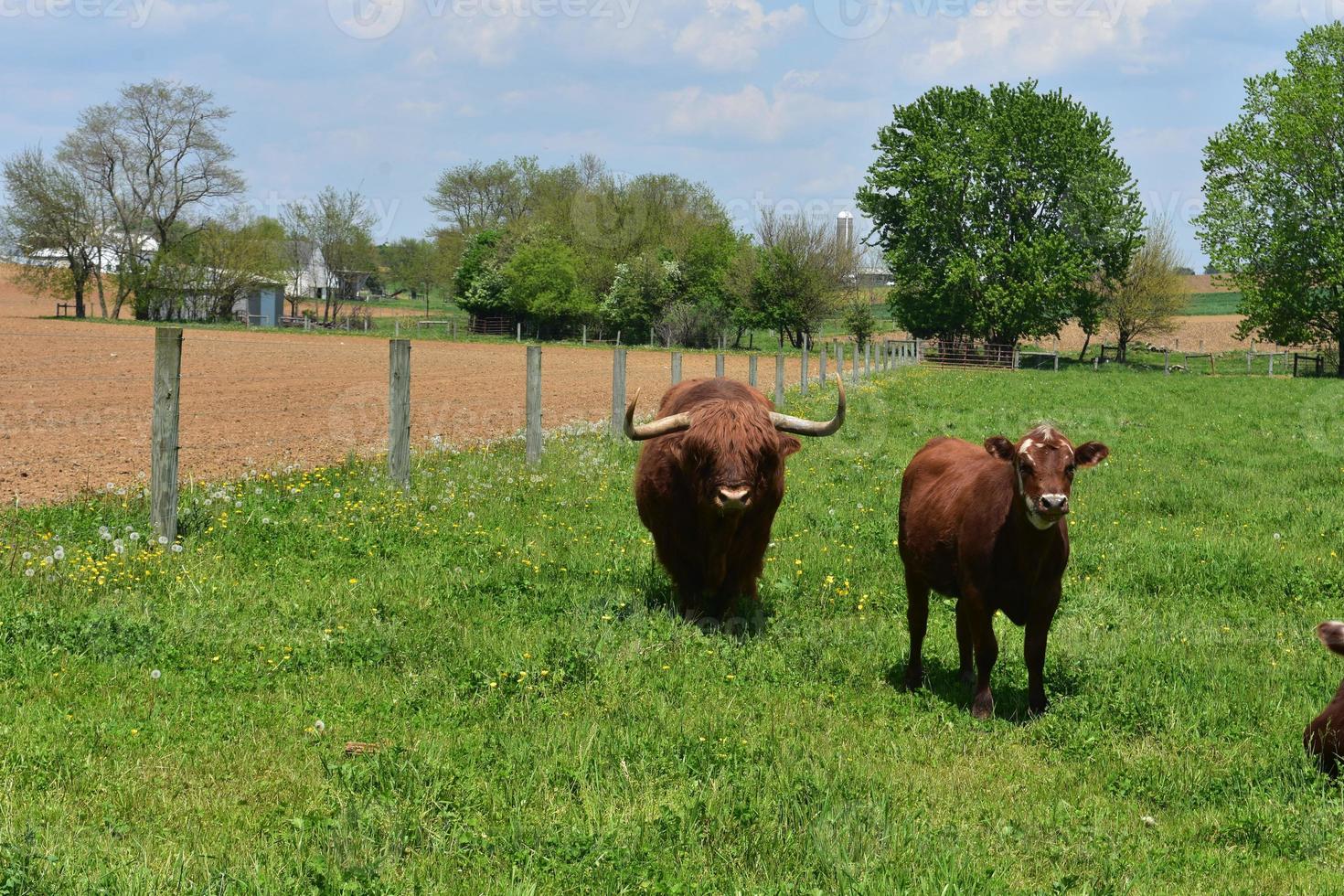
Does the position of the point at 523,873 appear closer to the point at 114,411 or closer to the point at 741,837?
the point at 741,837

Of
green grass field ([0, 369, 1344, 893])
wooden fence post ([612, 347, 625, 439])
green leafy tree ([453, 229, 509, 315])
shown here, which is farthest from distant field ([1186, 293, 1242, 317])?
green grass field ([0, 369, 1344, 893])

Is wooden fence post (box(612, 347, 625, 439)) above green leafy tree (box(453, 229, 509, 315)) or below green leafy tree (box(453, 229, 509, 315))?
below

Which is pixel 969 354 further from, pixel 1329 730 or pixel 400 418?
pixel 1329 730

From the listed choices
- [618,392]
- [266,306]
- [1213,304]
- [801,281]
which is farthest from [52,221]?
[1213,304]

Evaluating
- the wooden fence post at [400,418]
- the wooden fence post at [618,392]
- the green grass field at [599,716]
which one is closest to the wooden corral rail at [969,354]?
the wooden fence post at [618,392]

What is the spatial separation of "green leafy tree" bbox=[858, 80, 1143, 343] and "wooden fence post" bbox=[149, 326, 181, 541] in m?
55.7

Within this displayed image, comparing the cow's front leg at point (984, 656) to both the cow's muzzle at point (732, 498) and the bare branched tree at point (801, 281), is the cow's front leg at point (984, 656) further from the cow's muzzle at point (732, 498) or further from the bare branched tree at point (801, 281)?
the bare branched tree at point (801, 281)

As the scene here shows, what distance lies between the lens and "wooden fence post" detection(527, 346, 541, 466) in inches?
520

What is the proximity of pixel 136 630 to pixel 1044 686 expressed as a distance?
192 inches

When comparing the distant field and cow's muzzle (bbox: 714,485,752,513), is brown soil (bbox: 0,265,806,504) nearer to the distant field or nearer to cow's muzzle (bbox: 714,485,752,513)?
cow's muzzle (bbox: 714,485,752,513)

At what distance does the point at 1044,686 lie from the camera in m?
6.09

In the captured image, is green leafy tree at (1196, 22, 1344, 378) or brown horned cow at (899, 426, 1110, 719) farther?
green leafy tree at (1196, 22, 1344, 378)

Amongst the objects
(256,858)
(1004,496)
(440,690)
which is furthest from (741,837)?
(1004,496)

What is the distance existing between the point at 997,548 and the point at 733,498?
1.64 meters
